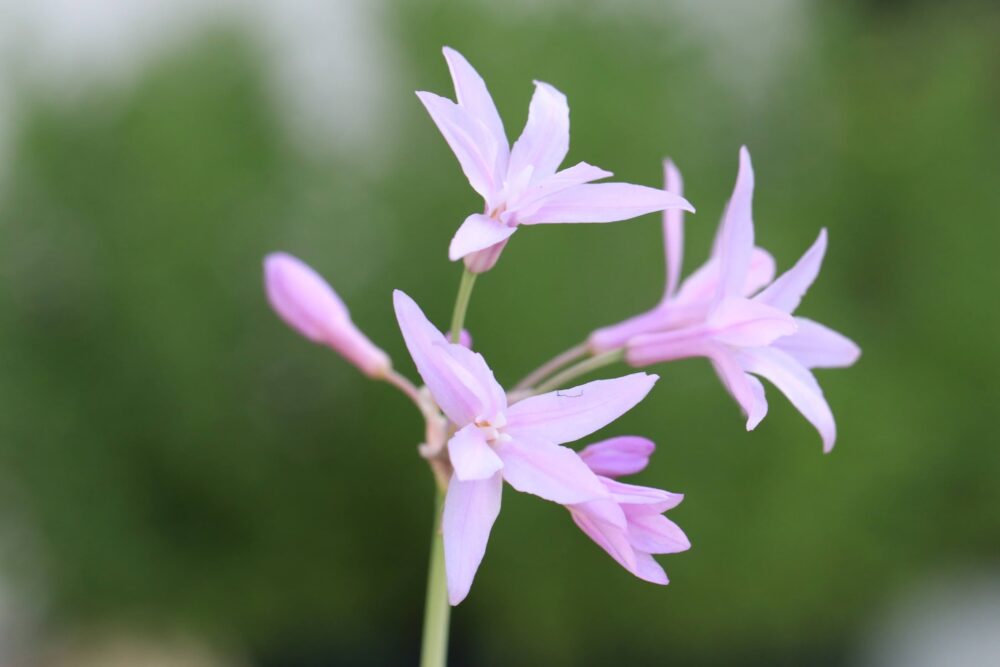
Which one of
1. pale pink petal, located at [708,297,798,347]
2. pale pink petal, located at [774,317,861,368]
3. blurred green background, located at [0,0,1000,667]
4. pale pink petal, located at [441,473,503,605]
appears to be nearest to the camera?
pale pink petal, located at [441,473,503,605]

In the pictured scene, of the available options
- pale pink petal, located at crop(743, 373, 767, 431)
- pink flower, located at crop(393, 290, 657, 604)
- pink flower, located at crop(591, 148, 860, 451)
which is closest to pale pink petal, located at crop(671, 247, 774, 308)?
pink flower, located at crop(591, 148, 860, 451)

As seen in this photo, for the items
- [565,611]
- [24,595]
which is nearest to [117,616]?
[24,595]

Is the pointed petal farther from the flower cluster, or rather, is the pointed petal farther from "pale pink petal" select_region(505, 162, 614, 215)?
"pale pink petal" select_region(505, 162, 614, 215)

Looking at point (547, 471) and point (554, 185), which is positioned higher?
point (554, 185)

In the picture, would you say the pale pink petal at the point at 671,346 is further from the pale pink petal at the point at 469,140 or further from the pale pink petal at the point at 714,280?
the pale pink petal at the point at 469,140

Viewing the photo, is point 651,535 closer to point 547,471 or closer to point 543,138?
point 547,471

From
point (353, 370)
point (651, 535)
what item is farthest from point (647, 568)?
point (353, 370)
